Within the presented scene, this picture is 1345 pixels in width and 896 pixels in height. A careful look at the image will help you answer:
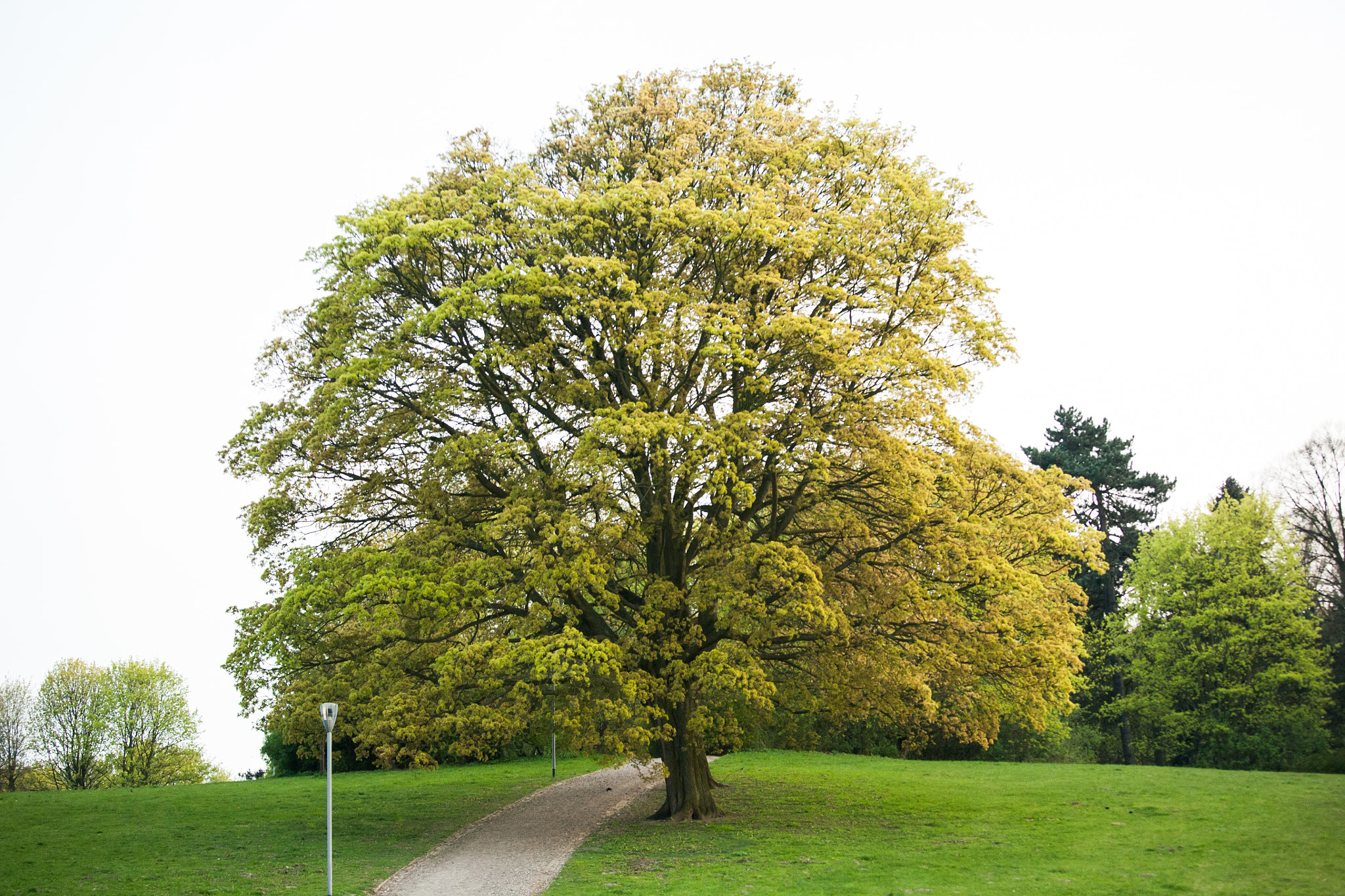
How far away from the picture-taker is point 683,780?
18.7m

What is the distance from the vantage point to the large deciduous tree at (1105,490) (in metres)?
46.6

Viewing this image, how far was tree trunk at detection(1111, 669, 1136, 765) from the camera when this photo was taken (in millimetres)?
42562

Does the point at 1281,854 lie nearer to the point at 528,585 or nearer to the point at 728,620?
the point at 728,620

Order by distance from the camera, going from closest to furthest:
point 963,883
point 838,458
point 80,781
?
point 963,883
point 838,458
point 80,781

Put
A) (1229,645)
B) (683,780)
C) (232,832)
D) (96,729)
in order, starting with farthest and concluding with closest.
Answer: (96,729) → (1229,645) → (683,780) → (232,832)

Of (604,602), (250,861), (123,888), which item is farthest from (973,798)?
(123,888)

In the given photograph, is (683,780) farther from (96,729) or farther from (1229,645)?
(96,729)

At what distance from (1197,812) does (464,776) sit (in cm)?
2102

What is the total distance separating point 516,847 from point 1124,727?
118 feet

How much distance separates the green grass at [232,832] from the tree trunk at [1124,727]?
28463mm

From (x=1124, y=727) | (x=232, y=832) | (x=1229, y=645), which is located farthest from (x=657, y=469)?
(x=1124, y=727)

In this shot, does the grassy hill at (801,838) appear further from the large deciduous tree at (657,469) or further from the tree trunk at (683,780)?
the large deciduous tree at (657,469)

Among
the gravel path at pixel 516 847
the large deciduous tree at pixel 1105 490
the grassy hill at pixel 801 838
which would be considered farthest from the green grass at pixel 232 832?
the large deciduous tree at pixel 1105 490

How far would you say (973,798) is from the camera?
2156 centimetres
